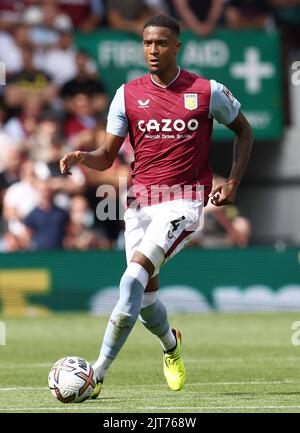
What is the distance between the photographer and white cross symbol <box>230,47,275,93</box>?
70.7 feet

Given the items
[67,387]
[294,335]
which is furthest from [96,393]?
[294,335]

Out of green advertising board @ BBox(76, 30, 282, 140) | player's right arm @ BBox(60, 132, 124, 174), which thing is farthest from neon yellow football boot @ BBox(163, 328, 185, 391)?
green advertising board @ BBox(76, 30, 282, 140)

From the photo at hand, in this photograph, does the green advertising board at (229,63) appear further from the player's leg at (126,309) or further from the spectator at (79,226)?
the player's leg at (126,309)

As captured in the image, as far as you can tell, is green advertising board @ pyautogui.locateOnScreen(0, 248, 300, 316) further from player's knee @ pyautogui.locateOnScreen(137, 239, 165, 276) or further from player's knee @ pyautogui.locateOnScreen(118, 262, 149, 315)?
player's knee @ pyautogui.locateOnScreen(118, 262, 149, 315)

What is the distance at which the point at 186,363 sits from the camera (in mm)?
11727

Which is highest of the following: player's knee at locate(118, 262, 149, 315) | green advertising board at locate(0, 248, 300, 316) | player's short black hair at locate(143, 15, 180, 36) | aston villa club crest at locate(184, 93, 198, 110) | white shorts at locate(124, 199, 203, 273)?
player's short black hair at locate(143, 15, 180, 36)

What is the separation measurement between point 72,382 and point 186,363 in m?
3.38

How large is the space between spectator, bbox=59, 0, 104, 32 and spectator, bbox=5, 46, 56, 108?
1.63 metres

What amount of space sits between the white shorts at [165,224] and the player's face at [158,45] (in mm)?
1081

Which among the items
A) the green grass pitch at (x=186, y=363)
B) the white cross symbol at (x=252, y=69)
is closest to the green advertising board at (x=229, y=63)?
the white cross symbol at (x=252, y=69)

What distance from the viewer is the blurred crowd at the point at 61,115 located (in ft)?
59.9

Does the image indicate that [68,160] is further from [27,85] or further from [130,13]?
[130,13]

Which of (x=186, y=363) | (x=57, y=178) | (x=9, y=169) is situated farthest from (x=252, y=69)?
(x=186, y=363)

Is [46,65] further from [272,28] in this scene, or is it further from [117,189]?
[272,28]
